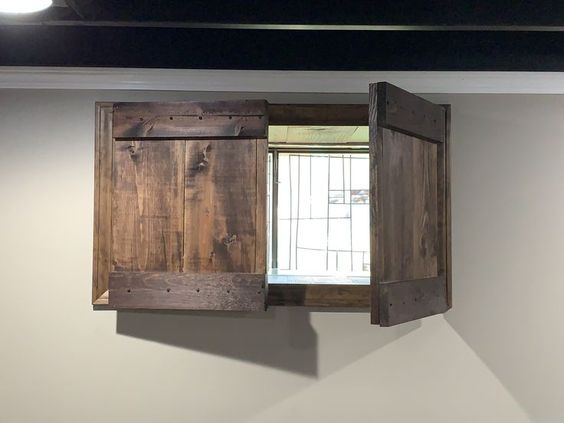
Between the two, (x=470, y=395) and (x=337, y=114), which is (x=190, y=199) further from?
(x=470, y=395)

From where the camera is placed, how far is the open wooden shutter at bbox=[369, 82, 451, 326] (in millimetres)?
1692

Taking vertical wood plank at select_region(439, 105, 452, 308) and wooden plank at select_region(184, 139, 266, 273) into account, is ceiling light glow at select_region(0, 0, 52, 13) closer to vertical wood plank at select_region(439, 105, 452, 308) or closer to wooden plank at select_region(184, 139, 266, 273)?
wooden plank at select_region(184, 139, 266, 273)

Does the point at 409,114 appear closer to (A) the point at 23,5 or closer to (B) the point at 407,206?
(B) the point at 407,206


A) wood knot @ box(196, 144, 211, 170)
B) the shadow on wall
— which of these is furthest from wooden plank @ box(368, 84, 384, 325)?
wood knot @ box(196, 144, 211, 170)

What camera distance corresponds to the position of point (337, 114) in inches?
85.1

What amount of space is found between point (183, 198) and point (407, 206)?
815mm

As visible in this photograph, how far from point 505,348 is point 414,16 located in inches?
53.5

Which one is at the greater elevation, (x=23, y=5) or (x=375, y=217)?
(x=23, y=5)

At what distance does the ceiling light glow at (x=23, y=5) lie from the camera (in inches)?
63.9

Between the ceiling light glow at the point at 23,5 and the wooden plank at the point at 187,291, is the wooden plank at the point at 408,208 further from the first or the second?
the ceiling light glow at the point at 23,5

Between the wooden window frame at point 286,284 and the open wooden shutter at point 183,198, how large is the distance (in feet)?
0.60

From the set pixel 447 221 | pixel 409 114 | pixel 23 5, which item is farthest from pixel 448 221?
pixel 23 5

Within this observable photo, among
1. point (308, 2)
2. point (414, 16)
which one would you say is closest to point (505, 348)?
point (414, 16)

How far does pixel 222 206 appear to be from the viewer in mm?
1965
